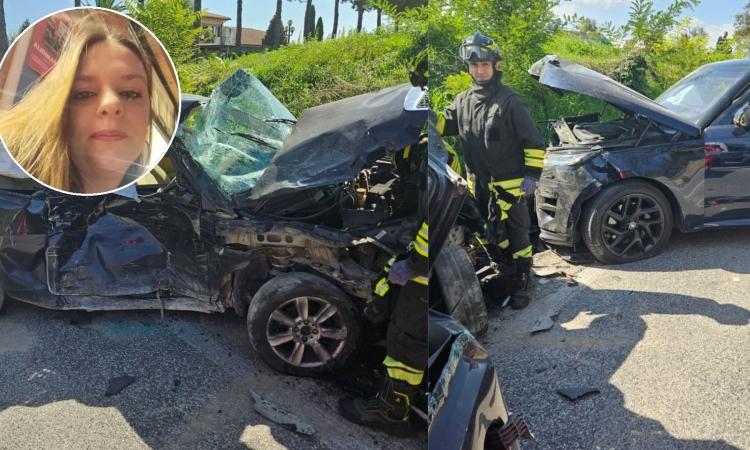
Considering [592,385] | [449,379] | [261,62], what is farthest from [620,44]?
[592,385]

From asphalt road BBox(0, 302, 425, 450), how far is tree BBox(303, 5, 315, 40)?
685 mm

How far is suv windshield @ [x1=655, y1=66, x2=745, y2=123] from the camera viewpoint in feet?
5.12

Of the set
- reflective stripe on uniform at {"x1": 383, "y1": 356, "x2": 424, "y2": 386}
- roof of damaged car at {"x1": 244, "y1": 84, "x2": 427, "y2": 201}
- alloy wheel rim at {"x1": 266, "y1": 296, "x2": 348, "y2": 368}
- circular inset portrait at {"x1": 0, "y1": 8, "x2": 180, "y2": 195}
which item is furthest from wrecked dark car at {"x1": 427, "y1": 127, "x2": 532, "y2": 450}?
circular inset portrait at {"x1": 0, "y1": 8, "x2": 180, "y2": 195}

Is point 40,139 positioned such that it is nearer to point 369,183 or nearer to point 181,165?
point 181,165

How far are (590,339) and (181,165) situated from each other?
1.56 m

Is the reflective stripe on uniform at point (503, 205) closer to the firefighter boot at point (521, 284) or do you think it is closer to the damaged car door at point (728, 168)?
the firefighter boot at point (521, 284)

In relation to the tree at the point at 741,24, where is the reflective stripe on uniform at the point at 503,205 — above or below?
below

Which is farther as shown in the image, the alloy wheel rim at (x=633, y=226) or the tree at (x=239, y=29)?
the alloy wheel rim at (x=633, y=226)

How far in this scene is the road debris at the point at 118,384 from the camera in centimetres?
130

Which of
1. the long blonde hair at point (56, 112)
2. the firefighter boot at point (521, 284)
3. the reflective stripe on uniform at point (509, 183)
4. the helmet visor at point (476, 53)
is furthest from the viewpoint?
the firefighter boot at point (521, 284)

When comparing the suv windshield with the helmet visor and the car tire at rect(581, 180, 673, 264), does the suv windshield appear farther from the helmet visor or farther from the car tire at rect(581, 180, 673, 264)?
the helmet visor

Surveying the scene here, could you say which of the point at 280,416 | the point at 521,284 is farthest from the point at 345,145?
the point at 521,284

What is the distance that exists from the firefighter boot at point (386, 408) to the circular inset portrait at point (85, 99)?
0.76m

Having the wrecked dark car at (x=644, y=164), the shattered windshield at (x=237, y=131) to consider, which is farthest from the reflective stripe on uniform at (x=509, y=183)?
the shattered windshield at (x=237, y=131)
